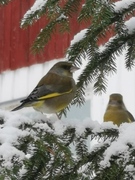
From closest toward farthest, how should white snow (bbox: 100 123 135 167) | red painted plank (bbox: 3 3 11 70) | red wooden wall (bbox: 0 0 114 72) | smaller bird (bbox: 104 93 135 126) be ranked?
white snow (bbox: 100 123 135 167) → smaller bird (bbox: 104 93 135 126) → red wooden wall (bbox: 0 0 114 72) → red painted plank (bbox: 3 3 11 70)

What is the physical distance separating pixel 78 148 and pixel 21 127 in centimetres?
15

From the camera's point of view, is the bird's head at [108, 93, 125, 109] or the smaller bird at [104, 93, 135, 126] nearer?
the smaller bird at [104, 93, 135, 126]

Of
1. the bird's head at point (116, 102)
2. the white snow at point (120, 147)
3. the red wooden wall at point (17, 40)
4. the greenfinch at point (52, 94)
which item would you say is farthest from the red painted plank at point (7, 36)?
the white snow at point (120, 147)

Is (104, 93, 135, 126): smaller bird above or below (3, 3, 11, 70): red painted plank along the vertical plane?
below

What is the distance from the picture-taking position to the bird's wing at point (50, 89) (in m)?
1.82

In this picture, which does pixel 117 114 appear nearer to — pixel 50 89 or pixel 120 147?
Result: pixel 50 89

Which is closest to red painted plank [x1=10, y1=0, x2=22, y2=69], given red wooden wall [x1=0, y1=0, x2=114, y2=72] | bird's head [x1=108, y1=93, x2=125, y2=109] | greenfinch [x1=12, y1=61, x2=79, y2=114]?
red wooden wall [x1=0, y1=0, x2=114, y2=72]

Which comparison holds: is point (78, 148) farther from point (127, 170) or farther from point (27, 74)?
point (27, 74)

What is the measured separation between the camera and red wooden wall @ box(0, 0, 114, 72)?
5522 millimetres

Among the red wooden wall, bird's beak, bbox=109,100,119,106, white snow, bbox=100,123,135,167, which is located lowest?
white snow, bbox=100,123,135,167

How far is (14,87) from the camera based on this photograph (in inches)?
223

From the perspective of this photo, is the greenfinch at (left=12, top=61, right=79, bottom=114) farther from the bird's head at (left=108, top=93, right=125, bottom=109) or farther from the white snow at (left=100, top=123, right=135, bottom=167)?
the white snow at (left=100, top=123, right=135, bottom=167)

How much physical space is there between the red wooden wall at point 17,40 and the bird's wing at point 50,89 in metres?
3.44

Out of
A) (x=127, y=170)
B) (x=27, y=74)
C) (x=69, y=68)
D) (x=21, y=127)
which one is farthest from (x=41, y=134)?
(x=27, y=74)
